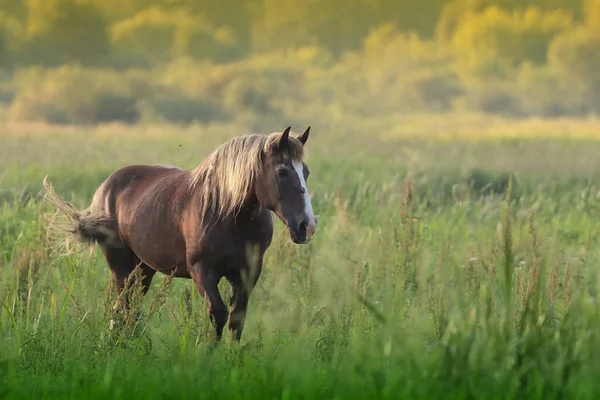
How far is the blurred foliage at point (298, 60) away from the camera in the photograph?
50031 millimetres

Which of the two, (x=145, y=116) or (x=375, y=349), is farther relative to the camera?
(x=145, y=116)

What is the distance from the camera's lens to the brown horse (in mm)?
5625

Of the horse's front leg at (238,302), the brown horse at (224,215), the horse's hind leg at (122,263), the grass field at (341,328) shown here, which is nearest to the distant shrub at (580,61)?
the grass field at (341,328)

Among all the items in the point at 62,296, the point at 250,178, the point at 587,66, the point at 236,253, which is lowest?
the point at 62,296

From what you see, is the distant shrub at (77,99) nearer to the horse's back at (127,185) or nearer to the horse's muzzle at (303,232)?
the horse's back at (127,185)

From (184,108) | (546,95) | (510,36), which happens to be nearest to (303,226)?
(184,108)

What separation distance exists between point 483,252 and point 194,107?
137 ft

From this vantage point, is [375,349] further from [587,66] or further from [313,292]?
[587,66]

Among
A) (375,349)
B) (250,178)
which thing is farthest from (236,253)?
(375,349)

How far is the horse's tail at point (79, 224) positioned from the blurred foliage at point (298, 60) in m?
37.8

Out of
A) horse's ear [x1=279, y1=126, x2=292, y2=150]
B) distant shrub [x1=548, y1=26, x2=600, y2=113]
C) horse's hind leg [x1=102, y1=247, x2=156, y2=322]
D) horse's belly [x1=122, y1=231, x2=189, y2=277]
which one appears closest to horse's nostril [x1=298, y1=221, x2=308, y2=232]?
horse's ear [x1=279, y1=126, x2=292, y2=150]

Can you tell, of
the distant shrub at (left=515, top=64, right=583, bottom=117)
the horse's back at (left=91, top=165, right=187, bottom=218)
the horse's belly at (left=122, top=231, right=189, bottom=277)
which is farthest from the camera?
the distant shrub at (left=515, top=64, right=583, bottom=117)

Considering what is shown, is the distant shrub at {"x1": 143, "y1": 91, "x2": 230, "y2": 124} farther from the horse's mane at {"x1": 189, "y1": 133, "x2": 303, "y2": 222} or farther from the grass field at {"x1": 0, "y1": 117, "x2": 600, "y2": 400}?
the horse's mane at {"x1": 189, "y1": 133, "x2": 303, "y2": 222}

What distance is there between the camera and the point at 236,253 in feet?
19.5
